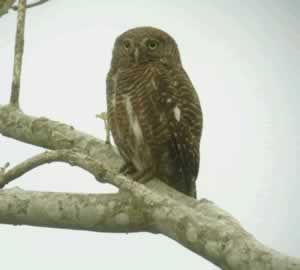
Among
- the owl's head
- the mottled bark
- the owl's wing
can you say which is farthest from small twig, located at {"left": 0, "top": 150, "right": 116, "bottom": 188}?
the owl's head

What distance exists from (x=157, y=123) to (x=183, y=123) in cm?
Answer: 15

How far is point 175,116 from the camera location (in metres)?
4.45

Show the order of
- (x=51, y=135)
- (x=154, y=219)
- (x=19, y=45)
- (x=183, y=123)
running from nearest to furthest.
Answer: (x=154, y=219) → (x=19, y=45) → (x=51, y=135) → (x=183, y=123)

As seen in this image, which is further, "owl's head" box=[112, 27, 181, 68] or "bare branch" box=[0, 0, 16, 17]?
"owl's head" box=[112, 27, 181, 68]

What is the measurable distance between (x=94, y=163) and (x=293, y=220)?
6777mm

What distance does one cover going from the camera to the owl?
4469 mm

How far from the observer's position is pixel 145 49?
188 inches

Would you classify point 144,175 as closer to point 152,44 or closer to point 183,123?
point 183,123

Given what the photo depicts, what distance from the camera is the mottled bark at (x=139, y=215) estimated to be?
8.25 feet

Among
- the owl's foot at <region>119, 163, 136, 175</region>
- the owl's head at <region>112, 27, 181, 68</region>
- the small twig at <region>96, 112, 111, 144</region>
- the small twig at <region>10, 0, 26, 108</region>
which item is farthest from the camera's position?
the owl's head at <region>112, 27, 181, 68</region>

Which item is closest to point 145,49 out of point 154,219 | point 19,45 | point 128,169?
point 128,169

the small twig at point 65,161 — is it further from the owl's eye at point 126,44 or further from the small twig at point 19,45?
the owl's eye at point 126,44

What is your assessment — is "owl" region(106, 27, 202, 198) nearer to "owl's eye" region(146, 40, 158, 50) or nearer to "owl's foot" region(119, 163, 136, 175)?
"owl's foot" region(119, 163, 136, 175)

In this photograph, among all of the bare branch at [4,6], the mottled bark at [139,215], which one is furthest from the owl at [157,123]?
the bare branch at [4,6]
